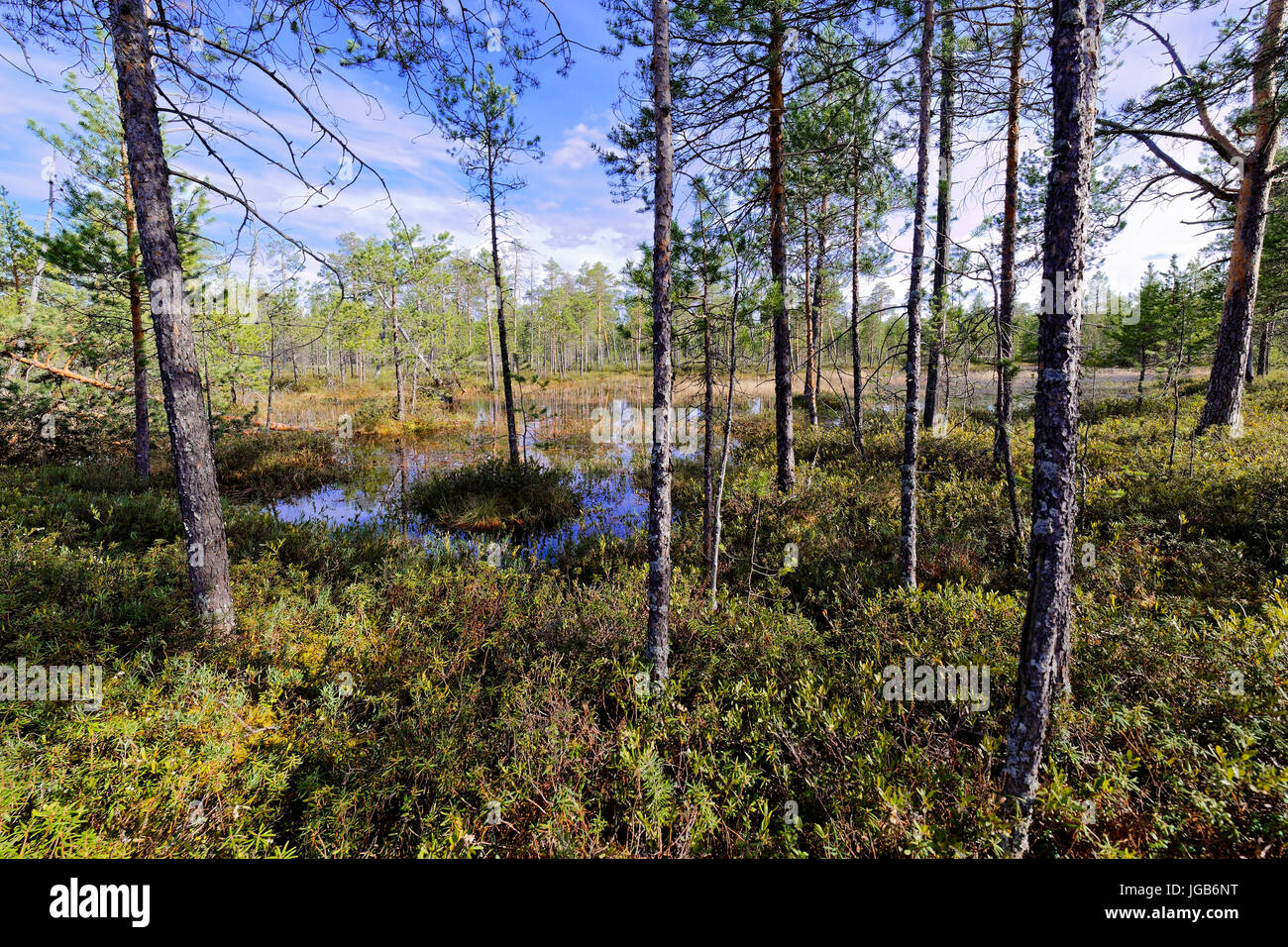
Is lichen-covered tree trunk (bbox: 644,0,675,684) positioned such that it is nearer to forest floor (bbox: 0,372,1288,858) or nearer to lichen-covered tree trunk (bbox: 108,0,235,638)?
forest floor (bbox: 0,372,1288,858)

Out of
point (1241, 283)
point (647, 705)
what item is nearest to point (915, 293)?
point (647, 705)

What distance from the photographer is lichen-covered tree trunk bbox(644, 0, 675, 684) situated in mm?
3963

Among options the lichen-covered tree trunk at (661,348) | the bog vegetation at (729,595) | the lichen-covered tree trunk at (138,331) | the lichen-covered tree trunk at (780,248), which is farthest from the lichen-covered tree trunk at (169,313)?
the lichen-covered tree trunk at (138,331)

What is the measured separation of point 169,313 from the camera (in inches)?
154

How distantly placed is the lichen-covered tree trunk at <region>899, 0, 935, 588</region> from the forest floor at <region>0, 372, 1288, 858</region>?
0.82 meters

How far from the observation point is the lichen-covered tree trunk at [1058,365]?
241cm

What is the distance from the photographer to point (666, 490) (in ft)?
14.4

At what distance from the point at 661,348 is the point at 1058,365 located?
2736 mm

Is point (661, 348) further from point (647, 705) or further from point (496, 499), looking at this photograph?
point (496, 499)

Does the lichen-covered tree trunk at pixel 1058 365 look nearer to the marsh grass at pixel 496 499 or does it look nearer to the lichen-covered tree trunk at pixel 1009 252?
the lichen-covered tree trunk at pixel 1009 252

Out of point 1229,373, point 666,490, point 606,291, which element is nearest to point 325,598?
point 666,490

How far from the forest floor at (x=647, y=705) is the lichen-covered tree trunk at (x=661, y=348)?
26.8 inches

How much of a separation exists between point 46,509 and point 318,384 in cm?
4051
